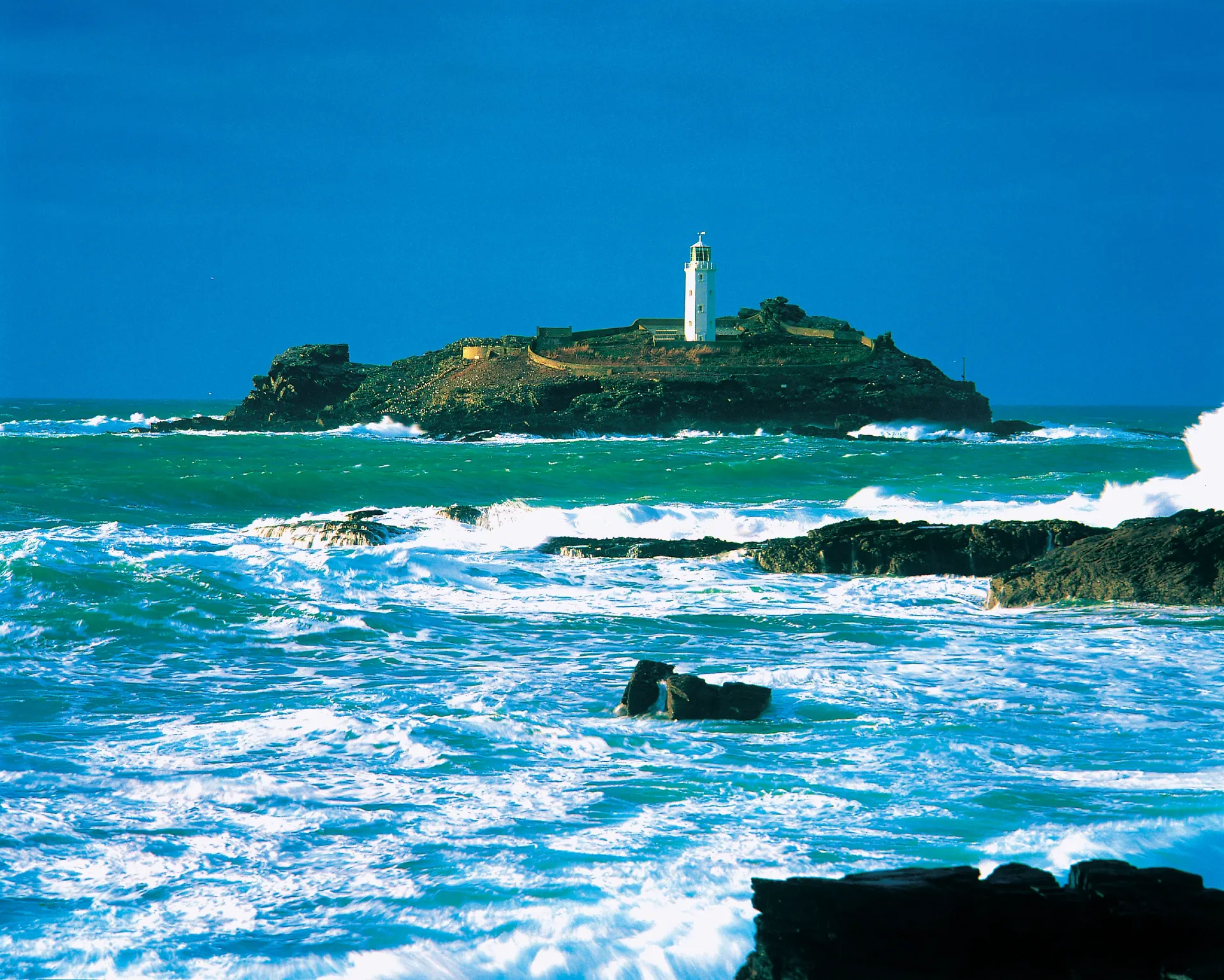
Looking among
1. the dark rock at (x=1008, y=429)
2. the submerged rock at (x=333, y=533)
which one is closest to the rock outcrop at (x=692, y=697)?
the submerged rock at (x=333, y=533)

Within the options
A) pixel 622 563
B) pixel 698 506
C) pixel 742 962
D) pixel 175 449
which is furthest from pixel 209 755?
pixel 175 449

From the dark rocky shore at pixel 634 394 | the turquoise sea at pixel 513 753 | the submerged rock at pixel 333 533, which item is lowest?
the turquoise sea at pixel 513 753

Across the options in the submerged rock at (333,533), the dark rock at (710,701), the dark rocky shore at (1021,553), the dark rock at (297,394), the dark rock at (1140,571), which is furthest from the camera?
the dark rock at (297,394)

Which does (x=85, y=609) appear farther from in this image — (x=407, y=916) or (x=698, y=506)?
(x=698, y=506)

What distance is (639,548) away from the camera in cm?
1797

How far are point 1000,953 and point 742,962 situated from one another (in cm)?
108

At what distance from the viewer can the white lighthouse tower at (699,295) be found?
3086 inches

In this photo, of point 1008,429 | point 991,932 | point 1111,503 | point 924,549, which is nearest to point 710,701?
point 991,932

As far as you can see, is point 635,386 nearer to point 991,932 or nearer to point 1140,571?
point 1140,571

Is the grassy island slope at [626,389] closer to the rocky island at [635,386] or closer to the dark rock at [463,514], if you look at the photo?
the rocky island at [635,386]

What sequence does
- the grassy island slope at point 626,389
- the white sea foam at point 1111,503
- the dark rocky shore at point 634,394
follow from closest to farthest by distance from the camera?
1. the white sea foam at point 1111,503
2. the dark rocky shore at point 634,394
3. the grassy island slope at point 626,389

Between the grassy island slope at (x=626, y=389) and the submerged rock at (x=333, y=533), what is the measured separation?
48381 millimetres

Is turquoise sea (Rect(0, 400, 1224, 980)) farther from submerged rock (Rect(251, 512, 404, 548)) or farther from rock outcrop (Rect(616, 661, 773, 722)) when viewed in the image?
submerged rock (Rect(251, 512, 404, 548))

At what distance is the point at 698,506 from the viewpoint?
24547mm
